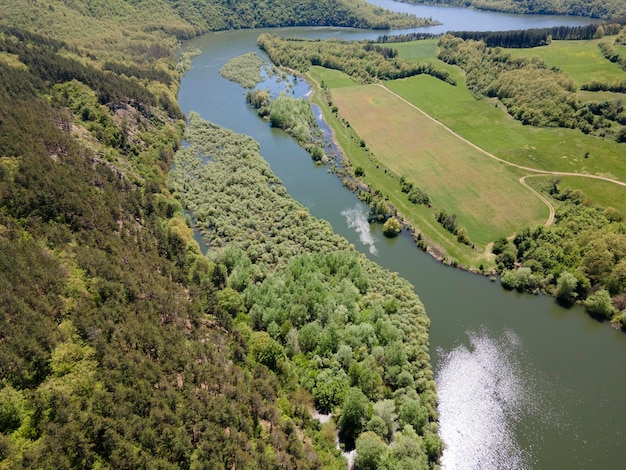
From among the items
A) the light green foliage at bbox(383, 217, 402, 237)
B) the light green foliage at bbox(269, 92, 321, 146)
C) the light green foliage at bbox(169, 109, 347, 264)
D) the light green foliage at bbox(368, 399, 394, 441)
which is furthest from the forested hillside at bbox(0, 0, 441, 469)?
the light green foliage at bbox(269, 92, 321, 146)

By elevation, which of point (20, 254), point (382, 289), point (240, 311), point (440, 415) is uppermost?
point (20, 254)

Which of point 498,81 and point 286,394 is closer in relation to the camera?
point 286,394

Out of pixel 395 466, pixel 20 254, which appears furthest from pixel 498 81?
pixel 20 254

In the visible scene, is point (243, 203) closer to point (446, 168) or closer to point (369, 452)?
point (446, 168)

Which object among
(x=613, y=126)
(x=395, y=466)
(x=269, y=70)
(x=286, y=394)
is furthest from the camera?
(x=269, y=70)

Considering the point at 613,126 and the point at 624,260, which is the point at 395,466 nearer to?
the point at 624,260

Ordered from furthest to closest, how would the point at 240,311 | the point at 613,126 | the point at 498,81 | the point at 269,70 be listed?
the point at 269,70 < the point at 498,81 < the point at 613,126 < the point at 240,311
